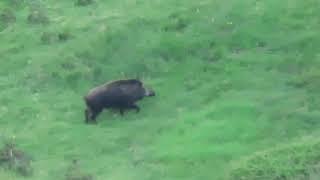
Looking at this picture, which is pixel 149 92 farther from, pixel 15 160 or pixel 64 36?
pixel 64 36

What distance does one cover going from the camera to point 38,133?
20.4m

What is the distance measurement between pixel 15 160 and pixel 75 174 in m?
1.45

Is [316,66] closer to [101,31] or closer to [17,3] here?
[101,31]

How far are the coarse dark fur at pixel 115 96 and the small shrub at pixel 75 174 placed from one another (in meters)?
2.31

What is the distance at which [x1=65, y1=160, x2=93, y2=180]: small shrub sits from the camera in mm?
18344

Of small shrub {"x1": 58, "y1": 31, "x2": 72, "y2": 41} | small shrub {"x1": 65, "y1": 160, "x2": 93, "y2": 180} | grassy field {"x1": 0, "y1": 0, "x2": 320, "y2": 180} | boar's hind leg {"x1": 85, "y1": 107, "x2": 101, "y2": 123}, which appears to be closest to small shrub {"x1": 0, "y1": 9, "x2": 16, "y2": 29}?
grassy field {"x1": 0, "y1": 0, "x2": 320, "y2": 180}

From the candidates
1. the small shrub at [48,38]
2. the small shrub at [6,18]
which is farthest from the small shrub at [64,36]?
the small shrub at [6,18]

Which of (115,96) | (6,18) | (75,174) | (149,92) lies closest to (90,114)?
(115,96)

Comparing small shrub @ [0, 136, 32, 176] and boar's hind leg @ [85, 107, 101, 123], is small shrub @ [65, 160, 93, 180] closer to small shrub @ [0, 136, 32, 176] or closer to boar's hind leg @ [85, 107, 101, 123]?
small shrub @ [0, 136, 32, 176]

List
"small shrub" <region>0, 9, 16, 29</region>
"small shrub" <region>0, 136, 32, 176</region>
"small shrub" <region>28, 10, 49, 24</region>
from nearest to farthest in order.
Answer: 1. "small shrub" <region>0, 136, 32, 176</region>
2. "small shrub" <region>28, 10, 49, 24</region>
3. "small shrub" <region>0, 9, 16, 29</region>

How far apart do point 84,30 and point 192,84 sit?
4091mm

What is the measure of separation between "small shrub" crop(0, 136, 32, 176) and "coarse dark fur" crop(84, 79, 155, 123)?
6.83ft

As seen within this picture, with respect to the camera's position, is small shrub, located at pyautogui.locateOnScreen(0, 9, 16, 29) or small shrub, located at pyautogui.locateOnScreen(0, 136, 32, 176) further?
small shrub, located at pyautogui.locateOnScreen(0, 9, 16, 29)

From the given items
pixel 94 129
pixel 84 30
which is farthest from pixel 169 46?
pixel 94 129
